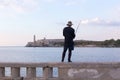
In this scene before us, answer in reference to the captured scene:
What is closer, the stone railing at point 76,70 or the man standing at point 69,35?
the stone railing at point 76,70

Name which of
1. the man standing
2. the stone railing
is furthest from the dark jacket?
the stone railing

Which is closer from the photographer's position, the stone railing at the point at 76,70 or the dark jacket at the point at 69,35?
the stone railing at the point at 76,70

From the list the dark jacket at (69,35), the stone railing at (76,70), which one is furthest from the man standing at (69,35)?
the stone railing at (76,70)

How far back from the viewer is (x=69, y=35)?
14.3m

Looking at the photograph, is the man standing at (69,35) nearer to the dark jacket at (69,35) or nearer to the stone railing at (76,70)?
the dark jacket at (69,35)

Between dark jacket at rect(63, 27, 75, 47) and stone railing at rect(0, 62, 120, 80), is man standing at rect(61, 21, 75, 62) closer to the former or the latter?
dark jacket at rect(63, 27, 75, 47)

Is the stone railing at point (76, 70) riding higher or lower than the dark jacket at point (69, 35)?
lower

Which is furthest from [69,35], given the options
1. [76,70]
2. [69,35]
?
[76,70]

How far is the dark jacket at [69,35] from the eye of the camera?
14.3m

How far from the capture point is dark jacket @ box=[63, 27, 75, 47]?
1430cm

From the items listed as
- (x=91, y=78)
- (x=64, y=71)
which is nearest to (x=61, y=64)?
(x=64, y=71)

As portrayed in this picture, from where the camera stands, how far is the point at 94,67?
12.7m

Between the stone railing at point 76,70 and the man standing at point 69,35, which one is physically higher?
the man standing at point 69,35

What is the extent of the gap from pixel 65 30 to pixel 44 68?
1982 millimetres
